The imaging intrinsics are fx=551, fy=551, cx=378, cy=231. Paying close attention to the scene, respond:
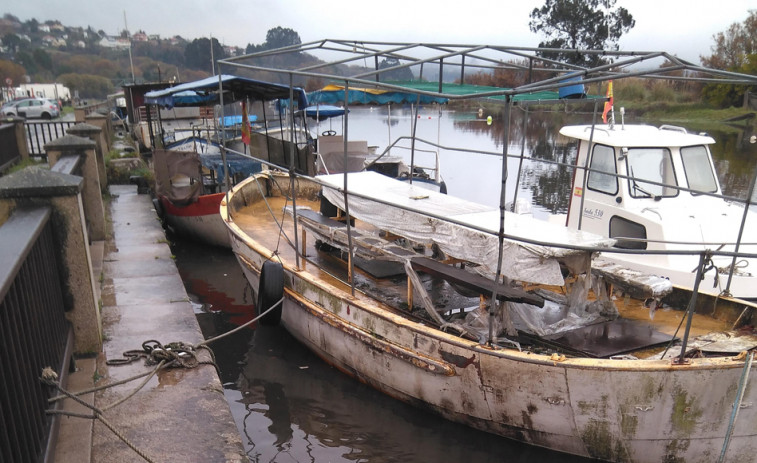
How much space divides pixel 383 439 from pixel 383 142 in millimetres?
24407

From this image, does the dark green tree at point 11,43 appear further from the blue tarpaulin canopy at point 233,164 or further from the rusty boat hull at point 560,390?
the rusty boat hull at point 560,390

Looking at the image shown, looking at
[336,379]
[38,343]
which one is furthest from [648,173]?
[38,343]

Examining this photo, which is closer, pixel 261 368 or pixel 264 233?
pixel 261 368

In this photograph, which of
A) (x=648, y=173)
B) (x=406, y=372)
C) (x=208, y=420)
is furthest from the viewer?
(x=648, y=173)

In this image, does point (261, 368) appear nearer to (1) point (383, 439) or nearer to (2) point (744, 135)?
(1) point (383, 439)

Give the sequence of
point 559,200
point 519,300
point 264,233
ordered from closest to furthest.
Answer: point 519,300 < point 264,233 < point 559,200

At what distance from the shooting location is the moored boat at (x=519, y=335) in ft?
15.2

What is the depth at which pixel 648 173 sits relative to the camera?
26.4 feet

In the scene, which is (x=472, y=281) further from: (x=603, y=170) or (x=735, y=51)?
(x=735, y=51)

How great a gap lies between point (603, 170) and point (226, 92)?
26.5 feet

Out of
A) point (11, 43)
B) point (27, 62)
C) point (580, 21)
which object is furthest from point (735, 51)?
point (11, 43)

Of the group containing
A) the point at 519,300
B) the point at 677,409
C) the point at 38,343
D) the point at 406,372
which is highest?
the point at 38,343

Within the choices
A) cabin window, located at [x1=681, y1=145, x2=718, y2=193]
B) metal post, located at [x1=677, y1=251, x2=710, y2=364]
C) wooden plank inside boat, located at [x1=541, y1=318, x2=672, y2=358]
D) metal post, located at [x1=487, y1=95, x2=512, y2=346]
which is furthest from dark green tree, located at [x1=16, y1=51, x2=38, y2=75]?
metal post, located at [x1=677, y1=251, x2=710, y2=364]

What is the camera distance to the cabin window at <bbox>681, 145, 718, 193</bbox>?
8.08 meters
